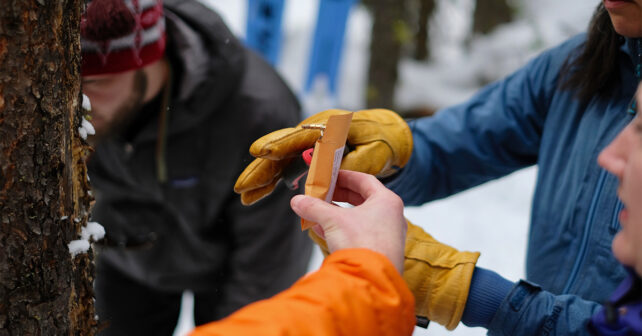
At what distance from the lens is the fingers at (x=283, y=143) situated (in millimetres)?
962

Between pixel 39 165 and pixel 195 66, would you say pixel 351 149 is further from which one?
pixel 195 66

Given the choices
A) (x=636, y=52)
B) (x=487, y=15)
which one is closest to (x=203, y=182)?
(x=636, y=52)

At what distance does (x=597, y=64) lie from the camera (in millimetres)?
1185

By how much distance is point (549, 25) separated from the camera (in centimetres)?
540


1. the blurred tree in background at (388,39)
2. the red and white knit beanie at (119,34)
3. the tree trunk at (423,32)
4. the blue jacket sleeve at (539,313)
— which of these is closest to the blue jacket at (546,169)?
the blue jacket sleeve at (539,313)

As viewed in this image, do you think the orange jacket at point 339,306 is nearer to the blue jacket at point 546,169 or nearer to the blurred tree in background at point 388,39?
the blue jacket at point 546,169

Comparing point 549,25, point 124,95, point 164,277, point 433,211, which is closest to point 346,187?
point 124,95

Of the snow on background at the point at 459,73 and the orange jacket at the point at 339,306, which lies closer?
the orange jacket at the point at 339,306

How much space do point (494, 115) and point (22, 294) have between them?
1202 mm

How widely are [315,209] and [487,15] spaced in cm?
756

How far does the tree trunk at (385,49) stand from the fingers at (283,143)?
4956mm

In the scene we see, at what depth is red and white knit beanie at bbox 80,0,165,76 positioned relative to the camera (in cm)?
126

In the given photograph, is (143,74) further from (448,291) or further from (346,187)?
(448,291)

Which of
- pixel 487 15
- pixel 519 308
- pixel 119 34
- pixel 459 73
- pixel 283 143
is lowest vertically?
pixel 519 308
